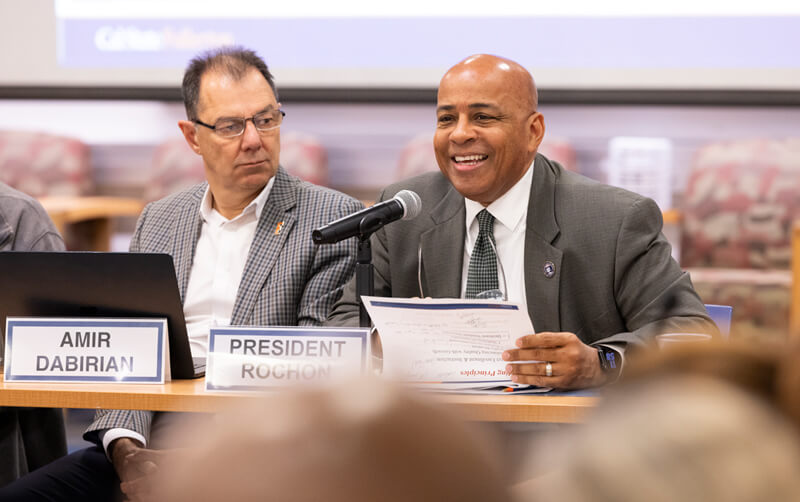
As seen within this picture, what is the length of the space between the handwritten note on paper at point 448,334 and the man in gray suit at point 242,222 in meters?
0.60

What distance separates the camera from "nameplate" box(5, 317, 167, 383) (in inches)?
65.4

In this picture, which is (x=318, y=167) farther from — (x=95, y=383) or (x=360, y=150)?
(x=95, y=383)

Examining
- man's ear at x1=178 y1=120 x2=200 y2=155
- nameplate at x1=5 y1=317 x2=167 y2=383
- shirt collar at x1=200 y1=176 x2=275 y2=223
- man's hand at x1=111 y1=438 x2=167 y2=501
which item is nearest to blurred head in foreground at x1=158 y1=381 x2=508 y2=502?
nameplate at x1=5 y1=317 x2=167 y2=383

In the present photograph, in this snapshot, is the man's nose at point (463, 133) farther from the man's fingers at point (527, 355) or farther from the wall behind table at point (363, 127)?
the wall behind table at point (363, 127)

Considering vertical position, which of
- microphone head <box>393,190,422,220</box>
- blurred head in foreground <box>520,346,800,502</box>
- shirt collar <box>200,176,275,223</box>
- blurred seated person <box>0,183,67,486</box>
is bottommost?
blurred seated person <box>0,183,67,486</box>

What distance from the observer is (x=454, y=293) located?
83.5 inches

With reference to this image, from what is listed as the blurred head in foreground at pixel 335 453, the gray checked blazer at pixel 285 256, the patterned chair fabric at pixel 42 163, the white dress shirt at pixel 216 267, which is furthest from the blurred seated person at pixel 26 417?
the patterned chair fabric at pixel 42 163

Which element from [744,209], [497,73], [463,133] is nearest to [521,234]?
[463,133]

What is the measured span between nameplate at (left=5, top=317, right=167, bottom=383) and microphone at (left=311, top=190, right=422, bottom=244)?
0.36 metres

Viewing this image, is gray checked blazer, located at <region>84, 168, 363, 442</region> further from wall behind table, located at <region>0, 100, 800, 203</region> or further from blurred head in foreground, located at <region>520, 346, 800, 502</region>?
wall behind table, located at <region>0, 100, 800, 203</region>

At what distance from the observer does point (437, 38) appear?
4355mm

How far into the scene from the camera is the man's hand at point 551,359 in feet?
5.24

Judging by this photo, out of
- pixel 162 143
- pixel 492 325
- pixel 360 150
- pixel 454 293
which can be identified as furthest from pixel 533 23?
pixel 492 325

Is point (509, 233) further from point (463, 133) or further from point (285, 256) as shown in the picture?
point (285, 256)
